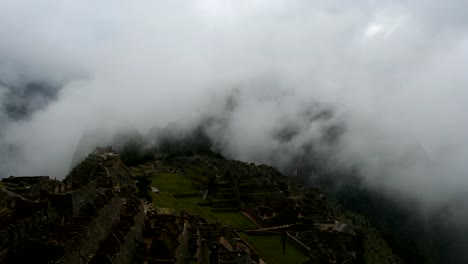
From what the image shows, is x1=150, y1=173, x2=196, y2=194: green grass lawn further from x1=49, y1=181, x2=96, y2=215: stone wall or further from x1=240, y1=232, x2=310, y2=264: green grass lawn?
x1=49, y1=181, x2=96, y2=215: stone wall

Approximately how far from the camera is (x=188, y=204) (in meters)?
61.7

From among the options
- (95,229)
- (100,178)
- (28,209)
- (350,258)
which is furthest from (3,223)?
(350,258)

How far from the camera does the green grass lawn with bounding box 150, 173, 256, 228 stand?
5612 centimetres

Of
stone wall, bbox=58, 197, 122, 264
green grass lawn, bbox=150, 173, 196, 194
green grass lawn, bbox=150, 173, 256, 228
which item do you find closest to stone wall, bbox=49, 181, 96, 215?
stone wall, bbox=58, 197, 122, 264

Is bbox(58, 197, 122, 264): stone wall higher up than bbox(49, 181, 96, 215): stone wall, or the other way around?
bbox(49, 181, 96, 215): stone wall

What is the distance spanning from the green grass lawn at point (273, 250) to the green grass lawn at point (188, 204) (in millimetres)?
5546

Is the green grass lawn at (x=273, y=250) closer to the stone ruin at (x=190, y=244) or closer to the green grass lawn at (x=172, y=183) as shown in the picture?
the stone ruin at (x=190, y=244)

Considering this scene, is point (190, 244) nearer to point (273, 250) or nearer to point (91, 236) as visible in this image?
point (91, 236)

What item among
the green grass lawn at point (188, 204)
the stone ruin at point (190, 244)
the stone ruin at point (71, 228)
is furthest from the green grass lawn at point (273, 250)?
the stone ruin at point (71, 228)

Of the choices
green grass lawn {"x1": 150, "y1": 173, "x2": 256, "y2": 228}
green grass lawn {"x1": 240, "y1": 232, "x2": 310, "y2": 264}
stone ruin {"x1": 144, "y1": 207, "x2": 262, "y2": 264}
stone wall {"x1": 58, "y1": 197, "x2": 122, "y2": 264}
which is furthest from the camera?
green grass lawn {"x1": 150, "y1": 173, "x2": 256, "y2": 228}

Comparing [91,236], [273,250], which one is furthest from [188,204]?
[91,236]

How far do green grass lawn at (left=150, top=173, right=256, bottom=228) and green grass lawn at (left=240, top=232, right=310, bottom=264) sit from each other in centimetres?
555

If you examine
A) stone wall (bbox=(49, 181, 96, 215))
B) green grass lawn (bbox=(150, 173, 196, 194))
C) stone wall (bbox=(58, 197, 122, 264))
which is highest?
green grass lawn (bbox=(150, 173, 196, 194))

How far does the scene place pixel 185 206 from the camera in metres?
59.6
